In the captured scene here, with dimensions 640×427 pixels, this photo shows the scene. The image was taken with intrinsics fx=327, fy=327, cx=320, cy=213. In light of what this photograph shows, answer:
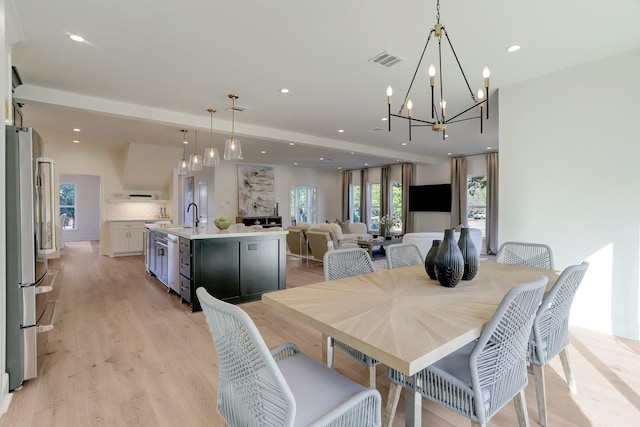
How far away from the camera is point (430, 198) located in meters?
9.66

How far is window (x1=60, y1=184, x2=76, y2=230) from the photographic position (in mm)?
11008

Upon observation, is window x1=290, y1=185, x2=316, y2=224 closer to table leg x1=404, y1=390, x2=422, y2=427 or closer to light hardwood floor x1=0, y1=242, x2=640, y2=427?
light hardwood floor x1=0, y1=242, x2=640, y2=427

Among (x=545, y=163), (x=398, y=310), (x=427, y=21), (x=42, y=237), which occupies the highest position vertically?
(x=427, y=21)

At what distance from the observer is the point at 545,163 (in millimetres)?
3484

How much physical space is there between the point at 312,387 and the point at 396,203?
1005 centimetres

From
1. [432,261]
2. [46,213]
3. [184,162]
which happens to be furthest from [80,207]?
[432,261]

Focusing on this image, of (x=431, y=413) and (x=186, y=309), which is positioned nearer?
(x=431, y=413)

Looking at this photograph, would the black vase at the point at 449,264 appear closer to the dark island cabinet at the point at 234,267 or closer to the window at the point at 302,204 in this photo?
the dark island cabinet at the point at 234,267

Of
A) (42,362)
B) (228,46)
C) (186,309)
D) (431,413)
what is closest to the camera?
(431,413)

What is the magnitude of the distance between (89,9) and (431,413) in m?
3.54

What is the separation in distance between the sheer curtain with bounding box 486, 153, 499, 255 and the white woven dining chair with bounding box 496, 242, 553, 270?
19.7 feet

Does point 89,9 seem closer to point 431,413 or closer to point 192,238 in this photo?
point 192,238

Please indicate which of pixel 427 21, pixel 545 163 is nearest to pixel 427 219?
pixel 545 163

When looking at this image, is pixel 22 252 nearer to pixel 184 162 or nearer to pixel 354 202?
pixel 184 162
